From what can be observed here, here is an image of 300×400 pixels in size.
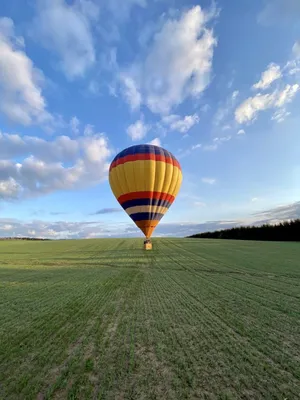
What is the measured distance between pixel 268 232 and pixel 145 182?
35141 millimetres

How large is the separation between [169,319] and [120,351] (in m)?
1.40

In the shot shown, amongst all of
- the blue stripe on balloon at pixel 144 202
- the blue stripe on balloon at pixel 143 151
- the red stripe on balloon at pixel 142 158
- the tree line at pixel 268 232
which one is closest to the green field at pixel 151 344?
the blue stripe on balloon at pixel 144 202

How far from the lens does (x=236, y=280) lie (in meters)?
7.92

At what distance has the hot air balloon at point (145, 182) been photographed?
18.9m

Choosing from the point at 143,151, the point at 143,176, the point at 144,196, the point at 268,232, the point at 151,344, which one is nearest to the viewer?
the point at 151,344

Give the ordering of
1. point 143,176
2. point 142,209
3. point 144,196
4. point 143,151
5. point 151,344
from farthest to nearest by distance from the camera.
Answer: point 143,151, point 142,209, point 144,196, point 143,176, point 151,344

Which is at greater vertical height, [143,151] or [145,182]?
[143,151]

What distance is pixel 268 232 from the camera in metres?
44.6

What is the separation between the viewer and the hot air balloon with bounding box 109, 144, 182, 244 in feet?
61.9

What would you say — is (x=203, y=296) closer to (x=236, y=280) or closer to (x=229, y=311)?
(x=229, y=311)

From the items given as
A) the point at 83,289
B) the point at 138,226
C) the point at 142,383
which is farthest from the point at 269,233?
the point at 142,383

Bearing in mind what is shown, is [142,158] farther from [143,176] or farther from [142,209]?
[142,209]

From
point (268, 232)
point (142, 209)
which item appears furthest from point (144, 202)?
point (268, 232)

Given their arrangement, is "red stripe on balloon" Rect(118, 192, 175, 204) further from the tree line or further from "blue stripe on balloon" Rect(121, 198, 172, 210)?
the tree line
